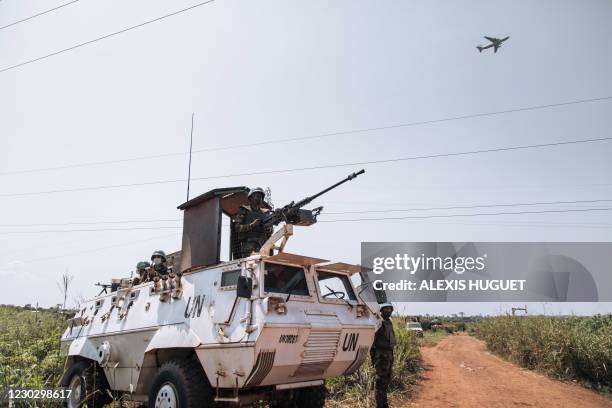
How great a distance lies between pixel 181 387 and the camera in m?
5.59

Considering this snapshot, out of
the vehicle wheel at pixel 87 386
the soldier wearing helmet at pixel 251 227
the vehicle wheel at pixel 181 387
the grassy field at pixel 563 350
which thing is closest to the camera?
the vehicle wheel at pixel 181 387

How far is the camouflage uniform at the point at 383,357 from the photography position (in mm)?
7148

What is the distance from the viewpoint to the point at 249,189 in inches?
307

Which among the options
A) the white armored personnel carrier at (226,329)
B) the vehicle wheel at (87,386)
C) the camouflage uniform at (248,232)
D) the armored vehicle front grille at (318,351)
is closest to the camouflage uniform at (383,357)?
the white armored personnel carrier at (226,329)

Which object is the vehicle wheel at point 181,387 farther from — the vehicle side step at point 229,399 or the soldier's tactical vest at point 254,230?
the soldier's tactical vest at point 254,230

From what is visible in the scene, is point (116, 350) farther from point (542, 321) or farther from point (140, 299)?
point (542, 321)

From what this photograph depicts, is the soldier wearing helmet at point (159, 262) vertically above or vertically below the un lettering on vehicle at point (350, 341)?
above

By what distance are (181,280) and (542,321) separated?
12.0 m

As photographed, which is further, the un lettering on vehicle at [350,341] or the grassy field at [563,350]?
the grassy field at [563,350]

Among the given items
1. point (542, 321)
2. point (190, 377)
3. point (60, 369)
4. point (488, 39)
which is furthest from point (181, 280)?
point (488, 39)

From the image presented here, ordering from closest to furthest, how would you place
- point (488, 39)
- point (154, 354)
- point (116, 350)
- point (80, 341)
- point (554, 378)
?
point (154, 354), point (116, 350), point (80, 341), point (554, 378), point (488, 39)

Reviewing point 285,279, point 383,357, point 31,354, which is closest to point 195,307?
point 285,279

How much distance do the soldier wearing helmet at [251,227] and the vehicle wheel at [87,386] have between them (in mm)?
3083

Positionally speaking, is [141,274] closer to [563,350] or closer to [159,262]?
[159,262]
